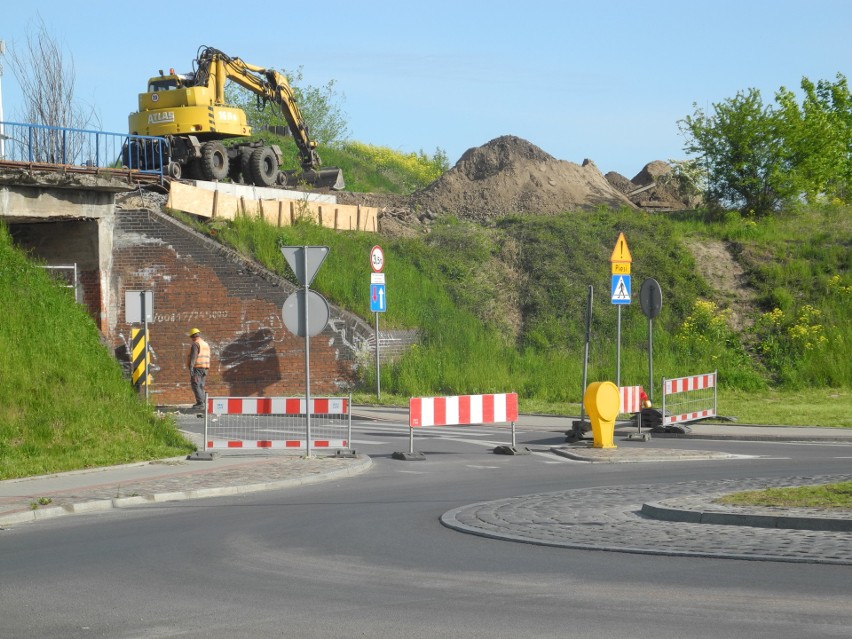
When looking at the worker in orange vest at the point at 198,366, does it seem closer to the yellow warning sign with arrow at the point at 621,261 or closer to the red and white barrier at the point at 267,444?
the red and white barrier at the point at 267,444

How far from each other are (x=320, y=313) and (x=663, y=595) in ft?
34.3

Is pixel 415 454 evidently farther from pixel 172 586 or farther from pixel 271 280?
pixel 271 280

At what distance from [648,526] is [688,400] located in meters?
14.5

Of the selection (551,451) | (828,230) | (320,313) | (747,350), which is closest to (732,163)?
(828,230)

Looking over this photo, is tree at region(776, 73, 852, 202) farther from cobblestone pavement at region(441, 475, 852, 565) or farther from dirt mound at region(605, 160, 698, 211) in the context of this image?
cobblestone pavement at region(441, 475, 852, 565)

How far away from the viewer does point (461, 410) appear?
19.1m

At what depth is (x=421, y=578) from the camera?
8.73 m

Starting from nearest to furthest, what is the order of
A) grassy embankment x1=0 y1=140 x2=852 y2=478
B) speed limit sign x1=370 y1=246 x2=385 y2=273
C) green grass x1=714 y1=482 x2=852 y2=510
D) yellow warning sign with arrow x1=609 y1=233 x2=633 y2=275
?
→ green grass x1=714 y1=482 x2=852 y2=510, yellow warning sign with arrow x1=609 y1=233 x2=633 y2=275, grassy embankment x1=0 y1=140 x2=852 y2=478, speed limit sign x1=370 y1=246 x2=385 y2=273

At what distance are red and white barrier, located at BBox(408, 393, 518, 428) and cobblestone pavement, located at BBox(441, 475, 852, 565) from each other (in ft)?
15.9

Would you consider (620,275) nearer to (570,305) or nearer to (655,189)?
(570,305)

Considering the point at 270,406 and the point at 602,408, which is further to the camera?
the point at 602,408

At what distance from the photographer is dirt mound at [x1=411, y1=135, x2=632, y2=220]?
4341cm

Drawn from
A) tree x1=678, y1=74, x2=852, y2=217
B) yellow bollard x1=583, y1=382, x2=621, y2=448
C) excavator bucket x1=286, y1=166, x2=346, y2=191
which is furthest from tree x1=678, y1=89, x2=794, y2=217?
yellow bollard x1=583, y1=382, x2=621, y2=448

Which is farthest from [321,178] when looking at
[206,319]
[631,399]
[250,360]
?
[631,399]
